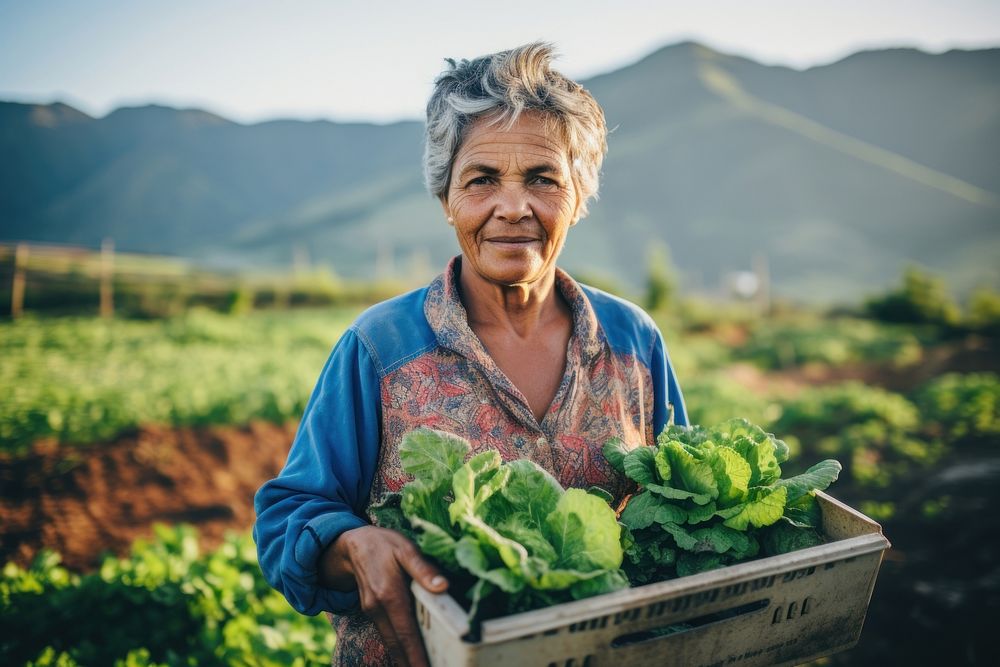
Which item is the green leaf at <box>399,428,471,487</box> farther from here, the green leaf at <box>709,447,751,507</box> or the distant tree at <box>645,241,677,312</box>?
the distant tree at <box>645,241,677,312</box>

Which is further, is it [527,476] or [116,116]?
[116,116]

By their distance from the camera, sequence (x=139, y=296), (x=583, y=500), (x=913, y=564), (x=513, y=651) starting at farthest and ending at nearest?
1. (x=139, y=296)
2. (x=913, y=564)
3. (x=583, y=500)
4. (x=513, y=651)

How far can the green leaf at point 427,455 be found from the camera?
1.46 metres

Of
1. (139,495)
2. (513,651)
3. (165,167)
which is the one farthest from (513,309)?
(165,167)

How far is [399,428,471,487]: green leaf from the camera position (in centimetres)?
146

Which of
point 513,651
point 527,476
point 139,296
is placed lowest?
point 139,296

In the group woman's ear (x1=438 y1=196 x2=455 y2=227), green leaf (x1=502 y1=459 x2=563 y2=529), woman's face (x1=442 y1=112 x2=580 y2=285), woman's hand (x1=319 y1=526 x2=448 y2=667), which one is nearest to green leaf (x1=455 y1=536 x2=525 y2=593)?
woman's hand (x1=319 y1=526 x2=448 y2=667)

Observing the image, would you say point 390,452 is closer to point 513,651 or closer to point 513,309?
point 513,309

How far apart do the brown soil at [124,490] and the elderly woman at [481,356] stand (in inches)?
140

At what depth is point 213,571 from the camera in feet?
10.8

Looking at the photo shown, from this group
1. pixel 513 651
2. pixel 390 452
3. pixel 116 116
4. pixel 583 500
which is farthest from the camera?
pixel 116 116

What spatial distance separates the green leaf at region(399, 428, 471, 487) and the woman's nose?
0.68 meters

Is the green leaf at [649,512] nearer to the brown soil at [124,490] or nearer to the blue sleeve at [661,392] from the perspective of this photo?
the blue sleeve at [661,392]

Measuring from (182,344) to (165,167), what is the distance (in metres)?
48.3
